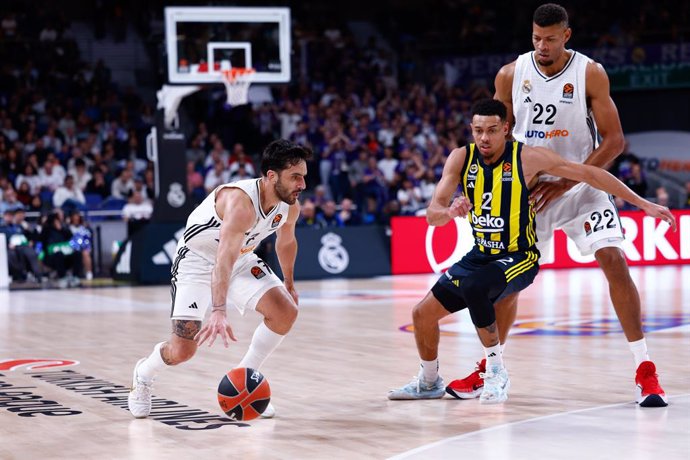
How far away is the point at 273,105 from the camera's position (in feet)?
81.6

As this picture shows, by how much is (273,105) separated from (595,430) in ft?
64.0

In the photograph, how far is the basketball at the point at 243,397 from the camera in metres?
6.33

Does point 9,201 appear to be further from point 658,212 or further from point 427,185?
point 658,212

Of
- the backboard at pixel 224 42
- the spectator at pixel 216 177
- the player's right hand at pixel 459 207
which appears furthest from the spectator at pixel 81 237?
the player's right hand at pixel 459 207

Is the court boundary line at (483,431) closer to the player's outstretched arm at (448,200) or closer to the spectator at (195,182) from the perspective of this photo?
the player's outstretched arm at (448,200)

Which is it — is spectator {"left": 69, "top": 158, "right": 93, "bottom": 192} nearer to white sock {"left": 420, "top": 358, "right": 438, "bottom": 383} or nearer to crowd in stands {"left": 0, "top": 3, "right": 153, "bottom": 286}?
crowd in stands {"left": 0, "top": 3, "right": 153, "bottom": 286}

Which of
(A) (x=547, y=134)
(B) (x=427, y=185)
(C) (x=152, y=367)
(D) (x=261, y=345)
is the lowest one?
(C) (x=152, y=367)

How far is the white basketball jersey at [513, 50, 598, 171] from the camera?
279 inches

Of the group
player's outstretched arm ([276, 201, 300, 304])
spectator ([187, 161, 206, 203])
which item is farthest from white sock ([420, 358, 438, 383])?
spectator ([187, 161, 206, 203])

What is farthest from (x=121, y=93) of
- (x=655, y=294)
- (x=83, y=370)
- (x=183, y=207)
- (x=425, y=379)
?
(x=425, y=379)

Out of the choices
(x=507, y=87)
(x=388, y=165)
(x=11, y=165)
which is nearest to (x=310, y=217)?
(x=388, y=165)

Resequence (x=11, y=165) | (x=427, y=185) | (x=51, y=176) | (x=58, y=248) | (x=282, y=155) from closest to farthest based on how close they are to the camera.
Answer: (x=282, y=155), (x=58, y=248), (x=51, y=176), (x=11, y=165), (x=427, y=185)

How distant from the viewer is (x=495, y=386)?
6887mm

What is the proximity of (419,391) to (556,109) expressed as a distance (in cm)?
198
